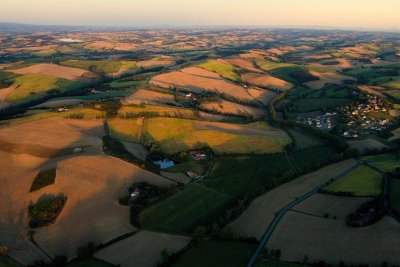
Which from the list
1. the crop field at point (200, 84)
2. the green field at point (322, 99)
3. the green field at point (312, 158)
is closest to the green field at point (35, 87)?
the crop field at point (200, 84)

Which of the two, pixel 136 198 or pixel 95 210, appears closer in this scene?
pixel 95 210

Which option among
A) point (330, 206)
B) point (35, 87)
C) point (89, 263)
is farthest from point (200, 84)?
point (89, 263)

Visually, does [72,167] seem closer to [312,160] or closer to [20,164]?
[20,164]

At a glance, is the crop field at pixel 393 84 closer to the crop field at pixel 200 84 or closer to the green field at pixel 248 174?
the crop field at pixel 200 84

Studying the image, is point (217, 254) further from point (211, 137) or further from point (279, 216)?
point (211, 137)

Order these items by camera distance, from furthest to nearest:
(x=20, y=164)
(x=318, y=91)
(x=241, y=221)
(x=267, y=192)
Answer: (x=318, y=91) < (x=20, y=164) < (x=267, y=192) < (x=241, y=221)

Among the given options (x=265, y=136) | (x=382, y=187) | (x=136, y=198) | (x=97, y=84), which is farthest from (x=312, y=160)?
Answer: (x=97, y=84)

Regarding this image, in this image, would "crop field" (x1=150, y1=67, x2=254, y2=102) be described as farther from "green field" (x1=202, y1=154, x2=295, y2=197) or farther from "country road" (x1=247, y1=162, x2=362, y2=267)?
"country road" (x1=247, y1=162, x2=362, y2=267)

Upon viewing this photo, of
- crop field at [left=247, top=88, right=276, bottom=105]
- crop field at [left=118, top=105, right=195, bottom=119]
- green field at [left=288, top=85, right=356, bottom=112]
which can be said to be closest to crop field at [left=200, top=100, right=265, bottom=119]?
crop field at [left=118, top=105, right=195, bottom=119]
